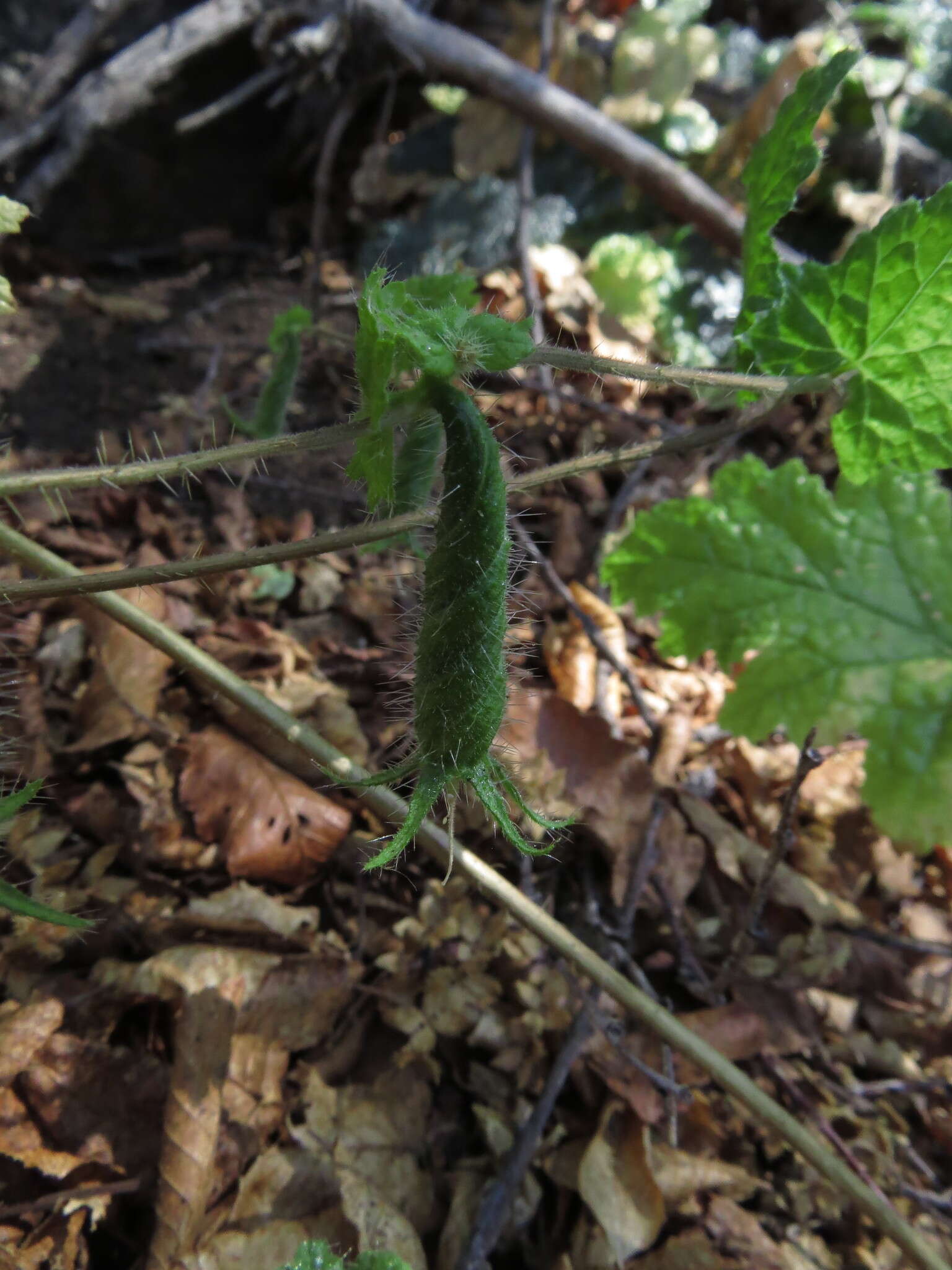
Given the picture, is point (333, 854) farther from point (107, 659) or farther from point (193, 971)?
point (107, 659)

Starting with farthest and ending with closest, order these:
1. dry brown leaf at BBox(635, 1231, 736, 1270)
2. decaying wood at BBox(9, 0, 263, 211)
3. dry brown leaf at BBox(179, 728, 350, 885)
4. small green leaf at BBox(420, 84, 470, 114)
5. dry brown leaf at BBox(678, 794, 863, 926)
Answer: small green leaf at BBox(420, 84, 470, 114) → decaying wood at BBox(9, 0, 263, 211) → dry brown leaf at BBox(678, 794, 863, 926) → dry brown leaf at BBox(179, 728, 350, 885) → dry brown leaf at BBox(635, 1231, 736, 1270)

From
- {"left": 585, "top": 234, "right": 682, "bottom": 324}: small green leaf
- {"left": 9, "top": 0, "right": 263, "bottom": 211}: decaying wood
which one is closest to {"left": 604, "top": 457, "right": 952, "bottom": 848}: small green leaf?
{"left": 585, "top": 234, "right": 682, "bottom": 324}: small green leaf

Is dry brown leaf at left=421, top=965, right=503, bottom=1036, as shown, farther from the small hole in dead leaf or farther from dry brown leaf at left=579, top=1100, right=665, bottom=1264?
the small hole in dead leaf

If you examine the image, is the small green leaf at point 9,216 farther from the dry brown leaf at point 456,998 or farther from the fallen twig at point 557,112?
the fallen twig at point 557,112

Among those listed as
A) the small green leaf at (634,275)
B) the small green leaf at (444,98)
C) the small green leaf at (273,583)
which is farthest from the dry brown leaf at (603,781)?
the small green leaf at (444,98)

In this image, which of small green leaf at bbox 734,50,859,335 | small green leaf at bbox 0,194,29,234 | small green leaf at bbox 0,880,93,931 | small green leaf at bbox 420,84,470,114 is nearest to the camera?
small green leaf at bbox 0,880,93,931

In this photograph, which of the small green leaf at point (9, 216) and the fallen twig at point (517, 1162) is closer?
the small green leaf at point (9, 216)

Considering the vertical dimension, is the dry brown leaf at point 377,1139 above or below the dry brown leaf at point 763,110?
below
